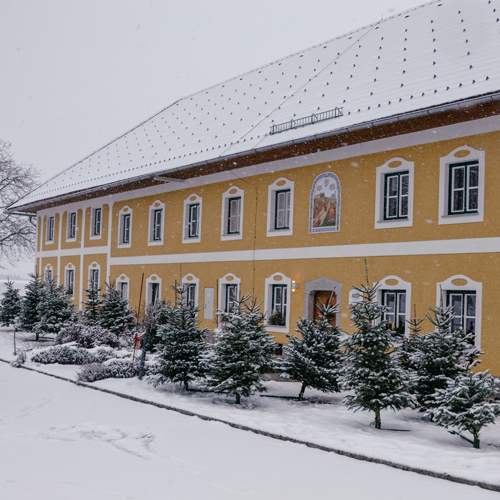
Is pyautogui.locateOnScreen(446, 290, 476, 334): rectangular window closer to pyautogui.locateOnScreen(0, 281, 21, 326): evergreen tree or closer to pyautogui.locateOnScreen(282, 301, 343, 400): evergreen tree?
pyautogui.locateOnScreen(282, 301, 343, 400): evergreen tree

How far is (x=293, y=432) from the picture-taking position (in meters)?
9.46

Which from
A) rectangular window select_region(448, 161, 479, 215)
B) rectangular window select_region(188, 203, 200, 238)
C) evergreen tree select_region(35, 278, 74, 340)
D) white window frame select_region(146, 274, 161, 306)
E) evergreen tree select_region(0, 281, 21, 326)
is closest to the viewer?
rectangular window select_region(448, 161, 479, 215)

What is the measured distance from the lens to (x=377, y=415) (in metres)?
A: 10.5

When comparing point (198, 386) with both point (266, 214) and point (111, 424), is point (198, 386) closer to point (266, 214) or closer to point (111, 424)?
point (111, 424)

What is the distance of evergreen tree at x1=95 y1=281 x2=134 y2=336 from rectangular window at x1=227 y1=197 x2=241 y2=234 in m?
4.52

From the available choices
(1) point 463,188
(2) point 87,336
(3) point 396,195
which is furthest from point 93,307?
(1) point 463,188

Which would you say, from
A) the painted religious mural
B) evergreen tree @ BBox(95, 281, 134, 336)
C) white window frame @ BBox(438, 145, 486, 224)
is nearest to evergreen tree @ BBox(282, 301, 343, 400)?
white window frame @ BBox(438, 145, 486, 224)

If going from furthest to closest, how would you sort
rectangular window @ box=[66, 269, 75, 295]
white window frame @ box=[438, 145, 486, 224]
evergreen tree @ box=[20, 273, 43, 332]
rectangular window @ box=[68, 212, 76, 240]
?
1. rectangular window @ box=[68, 212, 76, 240]
2. rectangular window @ box=[66, 269, 75, 295]
3. evergreen tree @ box=[20, 273, 43, 332]
4. white window frame @ box=[438, 145, 486, 224]

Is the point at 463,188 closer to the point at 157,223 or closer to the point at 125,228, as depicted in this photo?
the point at 157,223

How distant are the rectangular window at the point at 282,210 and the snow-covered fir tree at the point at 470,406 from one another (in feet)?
32.3

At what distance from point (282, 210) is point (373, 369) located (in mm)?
8881

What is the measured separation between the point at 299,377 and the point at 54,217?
22839 mm

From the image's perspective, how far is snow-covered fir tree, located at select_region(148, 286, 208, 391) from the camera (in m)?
13.3

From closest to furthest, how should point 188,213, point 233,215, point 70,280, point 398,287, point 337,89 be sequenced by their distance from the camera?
point 398,287
point 337,89
point 233,215
point 188,213
point 70,280
